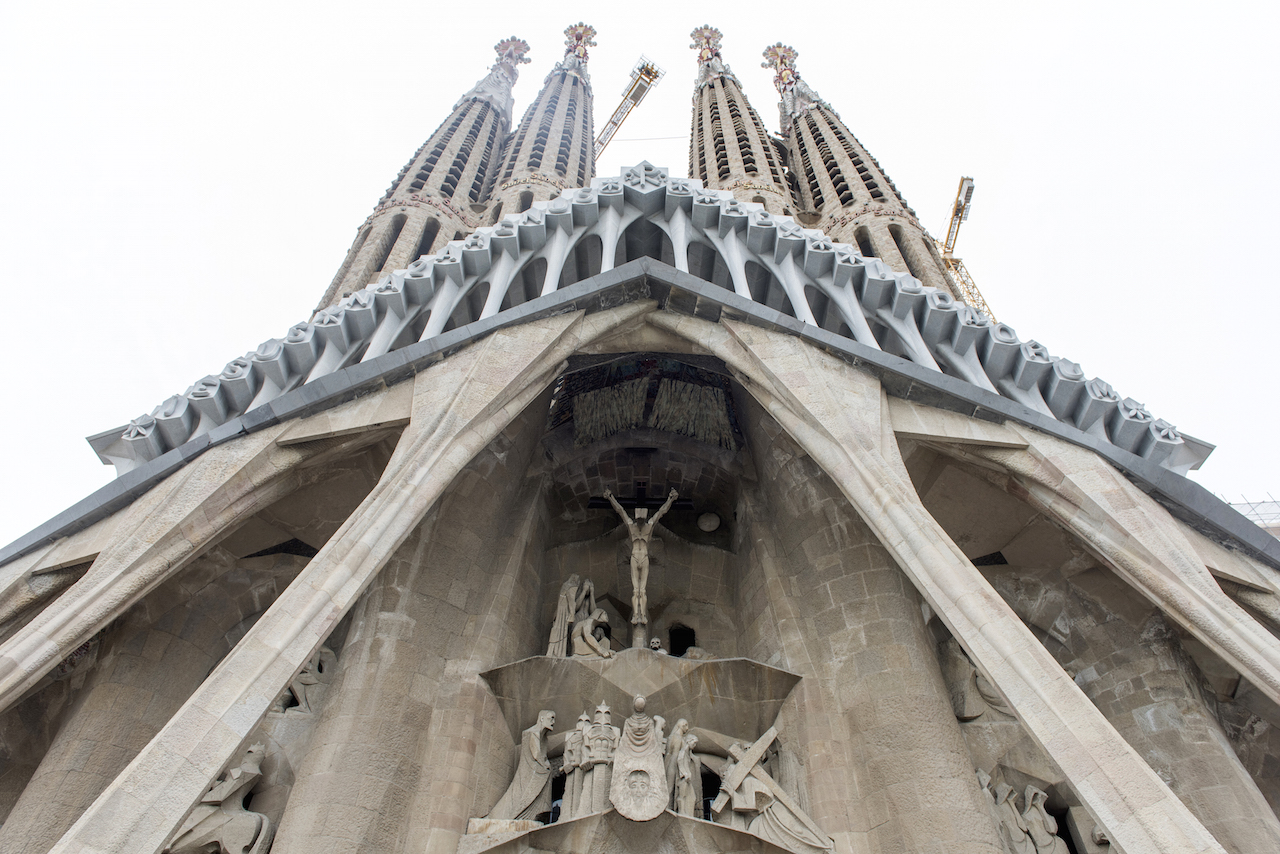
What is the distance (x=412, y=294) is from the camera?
9.22 m

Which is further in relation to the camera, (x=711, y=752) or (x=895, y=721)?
(x=711, y=752)

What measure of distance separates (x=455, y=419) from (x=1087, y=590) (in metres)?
6.20

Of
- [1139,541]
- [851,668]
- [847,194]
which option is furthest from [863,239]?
[1139,541]

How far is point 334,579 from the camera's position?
229 inches

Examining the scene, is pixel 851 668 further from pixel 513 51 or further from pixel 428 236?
pixel 513 51

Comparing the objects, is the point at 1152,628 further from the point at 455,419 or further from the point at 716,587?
the point at 455,419

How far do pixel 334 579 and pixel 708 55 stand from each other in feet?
102

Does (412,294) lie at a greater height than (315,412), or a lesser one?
greater

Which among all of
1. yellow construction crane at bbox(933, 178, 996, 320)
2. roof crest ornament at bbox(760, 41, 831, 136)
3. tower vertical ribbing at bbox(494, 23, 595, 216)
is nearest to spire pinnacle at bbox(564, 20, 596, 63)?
tower vertical ribbing at bbox(494, 23, 595, 216)

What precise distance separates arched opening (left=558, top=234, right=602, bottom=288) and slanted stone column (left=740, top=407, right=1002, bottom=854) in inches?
114

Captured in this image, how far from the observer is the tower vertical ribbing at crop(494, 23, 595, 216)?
20.9m

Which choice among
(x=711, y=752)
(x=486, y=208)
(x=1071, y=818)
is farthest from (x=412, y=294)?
(x=486, y=208)

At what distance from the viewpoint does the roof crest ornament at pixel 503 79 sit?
27625 millimetres

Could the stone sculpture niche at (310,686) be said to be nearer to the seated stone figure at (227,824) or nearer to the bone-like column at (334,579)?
the seated stone figure at (227,824)
